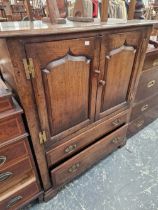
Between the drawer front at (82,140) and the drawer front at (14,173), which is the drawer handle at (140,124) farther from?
the drawer front at (14,173)

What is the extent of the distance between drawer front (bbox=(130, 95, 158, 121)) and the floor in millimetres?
338

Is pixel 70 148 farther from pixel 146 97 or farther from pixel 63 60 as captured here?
pixel 146 97

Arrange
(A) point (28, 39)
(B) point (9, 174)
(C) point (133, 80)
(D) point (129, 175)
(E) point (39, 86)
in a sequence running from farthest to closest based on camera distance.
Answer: (D) point (129, 175) → (C) point (133, 80) → (B) point (9, 174) → (E) point (39, 86) → (A) point (28, 39)

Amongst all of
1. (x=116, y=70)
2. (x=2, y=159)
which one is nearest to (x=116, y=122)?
(x=116, y=70)

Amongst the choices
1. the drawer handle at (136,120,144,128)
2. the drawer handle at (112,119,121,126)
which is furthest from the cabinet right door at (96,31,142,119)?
the drawer handle at (136,120,144,128)

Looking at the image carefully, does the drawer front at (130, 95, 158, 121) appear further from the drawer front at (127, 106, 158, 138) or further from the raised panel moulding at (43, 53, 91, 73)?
the raised panel moulding at (43, 53, 91, 73)

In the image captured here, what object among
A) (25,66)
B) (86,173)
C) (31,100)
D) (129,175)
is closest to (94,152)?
(86,173)

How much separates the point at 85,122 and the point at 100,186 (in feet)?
1.83

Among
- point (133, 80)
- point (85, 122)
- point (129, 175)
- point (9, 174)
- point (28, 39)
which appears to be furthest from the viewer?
point (129, 175)

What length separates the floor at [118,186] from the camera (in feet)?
3.40

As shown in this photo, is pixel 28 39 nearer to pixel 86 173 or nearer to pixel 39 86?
pixel 39 86

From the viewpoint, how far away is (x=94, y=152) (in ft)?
3.72

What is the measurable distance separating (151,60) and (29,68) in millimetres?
940

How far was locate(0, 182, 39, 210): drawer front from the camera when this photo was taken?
2.73ft
